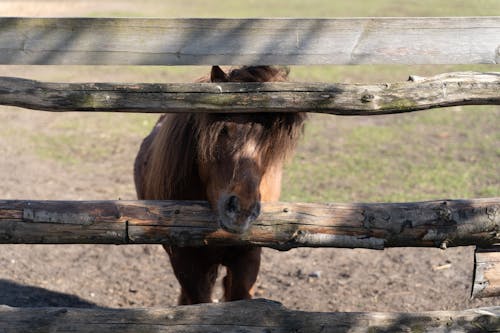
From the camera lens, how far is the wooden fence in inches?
121

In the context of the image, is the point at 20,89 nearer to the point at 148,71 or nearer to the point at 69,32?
the point at 69,32

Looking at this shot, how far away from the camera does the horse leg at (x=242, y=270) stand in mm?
4160

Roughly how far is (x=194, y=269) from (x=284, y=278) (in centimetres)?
170

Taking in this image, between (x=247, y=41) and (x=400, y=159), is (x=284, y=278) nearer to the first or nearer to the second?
(x=247, y=41)

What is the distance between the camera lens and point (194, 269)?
431cm

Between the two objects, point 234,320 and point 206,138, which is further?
point 206,138

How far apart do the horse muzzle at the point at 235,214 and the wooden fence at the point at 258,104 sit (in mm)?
130

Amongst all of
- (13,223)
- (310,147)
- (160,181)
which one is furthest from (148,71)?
(13,223)

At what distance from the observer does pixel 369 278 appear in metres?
5.74

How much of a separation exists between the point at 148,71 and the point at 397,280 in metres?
10.2

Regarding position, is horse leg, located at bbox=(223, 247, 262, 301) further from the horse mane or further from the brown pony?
the horse mane

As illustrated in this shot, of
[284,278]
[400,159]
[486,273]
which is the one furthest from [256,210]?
[400,159]

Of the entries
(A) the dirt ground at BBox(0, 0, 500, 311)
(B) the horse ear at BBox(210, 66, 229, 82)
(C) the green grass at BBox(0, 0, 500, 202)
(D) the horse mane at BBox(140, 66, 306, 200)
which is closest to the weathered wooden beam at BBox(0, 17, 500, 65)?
(B) the horse ear at BBox(210, 66, 229, 82)

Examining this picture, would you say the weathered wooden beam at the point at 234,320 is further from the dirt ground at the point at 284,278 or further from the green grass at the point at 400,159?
the green grass at the point at 400,159
